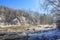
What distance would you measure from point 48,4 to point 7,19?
67.2 meters

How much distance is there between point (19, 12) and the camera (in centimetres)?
9750

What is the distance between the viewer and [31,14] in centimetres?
9325

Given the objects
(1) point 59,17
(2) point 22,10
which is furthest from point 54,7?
(2) point 22,10

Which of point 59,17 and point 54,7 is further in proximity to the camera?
point 59,17

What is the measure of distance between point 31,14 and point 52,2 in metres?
77.5

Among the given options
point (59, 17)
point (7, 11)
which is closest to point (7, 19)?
point (7, 11)

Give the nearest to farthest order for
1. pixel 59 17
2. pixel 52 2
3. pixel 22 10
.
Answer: pixel 52 2 → pixel 59 17 → pixel 22 10

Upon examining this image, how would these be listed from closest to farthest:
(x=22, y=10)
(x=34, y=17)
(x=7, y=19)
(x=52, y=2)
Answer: (x=52, y=2) → (x=7, y=19) → (x=34, y=17) → (x=22, y=10)

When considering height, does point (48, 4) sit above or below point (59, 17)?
above

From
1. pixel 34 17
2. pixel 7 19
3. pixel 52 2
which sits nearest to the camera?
pixel 52 2

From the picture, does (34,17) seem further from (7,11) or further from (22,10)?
(7,11)

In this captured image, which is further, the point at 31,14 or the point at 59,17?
the point at 31,14

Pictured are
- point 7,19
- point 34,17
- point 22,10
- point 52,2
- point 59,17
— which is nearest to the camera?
point 52,2

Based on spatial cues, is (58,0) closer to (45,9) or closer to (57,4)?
(57,4)
